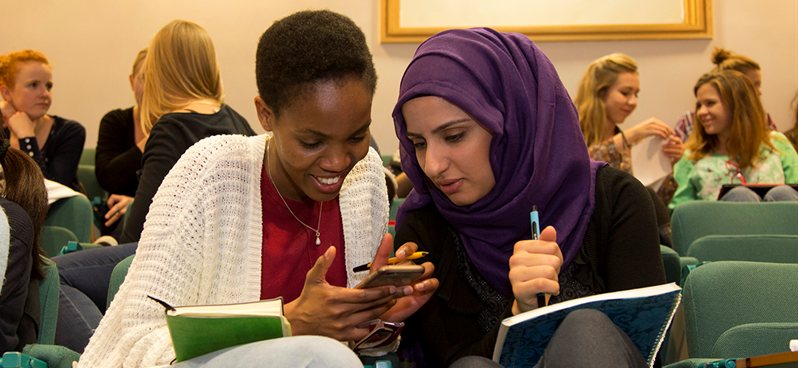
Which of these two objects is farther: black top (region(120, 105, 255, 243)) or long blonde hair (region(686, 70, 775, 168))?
long blonde hair (region(686, 70, 775, 168))

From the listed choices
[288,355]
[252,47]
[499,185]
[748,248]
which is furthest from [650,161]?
[288,355]

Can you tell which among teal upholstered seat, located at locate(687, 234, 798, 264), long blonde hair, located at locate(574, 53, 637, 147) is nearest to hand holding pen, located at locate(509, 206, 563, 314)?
teal upholstered seat, located at locate(687, 234, 798, 264)

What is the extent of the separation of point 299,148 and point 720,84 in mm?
3592

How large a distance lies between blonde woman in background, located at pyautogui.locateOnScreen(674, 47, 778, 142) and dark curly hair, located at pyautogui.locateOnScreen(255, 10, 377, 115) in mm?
3706

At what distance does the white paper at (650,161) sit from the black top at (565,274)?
9.69 feet

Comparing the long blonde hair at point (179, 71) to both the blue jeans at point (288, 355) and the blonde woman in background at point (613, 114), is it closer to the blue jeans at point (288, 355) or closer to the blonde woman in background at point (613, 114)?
the blonde woman in background at point (613, 114)

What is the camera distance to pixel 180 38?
3719 millimetres

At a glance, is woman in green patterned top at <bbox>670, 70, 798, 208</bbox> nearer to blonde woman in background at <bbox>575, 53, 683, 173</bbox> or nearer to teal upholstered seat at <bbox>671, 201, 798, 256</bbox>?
blonde woman in background at <bbox>575, 53, 683, 173</bbox>

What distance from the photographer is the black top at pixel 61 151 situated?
4.99 m

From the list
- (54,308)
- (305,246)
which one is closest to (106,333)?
(305,246)

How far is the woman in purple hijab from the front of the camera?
2.01 meters

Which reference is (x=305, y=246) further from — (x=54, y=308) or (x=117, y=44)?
(x=117, y=44)

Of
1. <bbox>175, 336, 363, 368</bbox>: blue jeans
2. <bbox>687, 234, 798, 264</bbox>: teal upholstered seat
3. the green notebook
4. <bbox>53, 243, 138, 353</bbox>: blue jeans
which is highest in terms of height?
the green notebook

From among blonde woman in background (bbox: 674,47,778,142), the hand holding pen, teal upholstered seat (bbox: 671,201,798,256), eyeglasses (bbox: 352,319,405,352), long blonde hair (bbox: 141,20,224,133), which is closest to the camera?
the hand holding pen
